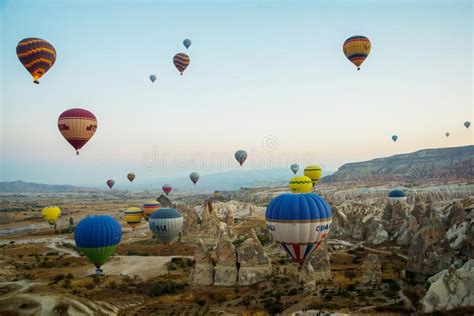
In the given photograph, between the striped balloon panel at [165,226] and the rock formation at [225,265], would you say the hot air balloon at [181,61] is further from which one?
the rock formation at [225,265]

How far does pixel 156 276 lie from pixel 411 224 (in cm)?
3495

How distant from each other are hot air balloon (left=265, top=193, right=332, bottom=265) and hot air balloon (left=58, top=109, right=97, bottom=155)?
→ 25.1 metres

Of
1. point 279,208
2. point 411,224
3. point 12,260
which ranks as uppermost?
point 279,208

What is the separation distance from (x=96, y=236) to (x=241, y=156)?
55396 millimetres

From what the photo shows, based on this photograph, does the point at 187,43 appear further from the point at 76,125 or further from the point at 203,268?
the point at 203,268

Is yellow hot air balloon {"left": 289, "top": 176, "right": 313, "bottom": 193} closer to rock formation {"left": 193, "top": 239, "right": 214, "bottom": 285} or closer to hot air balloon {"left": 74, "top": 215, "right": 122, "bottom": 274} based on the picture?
rock formation {"left": 193, "top": 239, "right": 214, "bottom": 285}

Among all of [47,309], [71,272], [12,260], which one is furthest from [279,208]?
[12,260]

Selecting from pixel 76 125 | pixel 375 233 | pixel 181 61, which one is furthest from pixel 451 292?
pixel 181 61

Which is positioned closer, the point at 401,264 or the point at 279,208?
the point at 279,208

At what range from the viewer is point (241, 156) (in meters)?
87.1

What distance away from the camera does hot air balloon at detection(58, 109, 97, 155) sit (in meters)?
43.5

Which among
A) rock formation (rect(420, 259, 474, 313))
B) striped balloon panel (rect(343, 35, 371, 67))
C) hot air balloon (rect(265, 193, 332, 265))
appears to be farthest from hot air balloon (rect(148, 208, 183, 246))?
striped balloon panel (rect(343, 35, 371, 67))

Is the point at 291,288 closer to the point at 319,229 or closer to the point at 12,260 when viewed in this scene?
the point at 319,229

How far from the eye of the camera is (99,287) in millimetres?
37406
